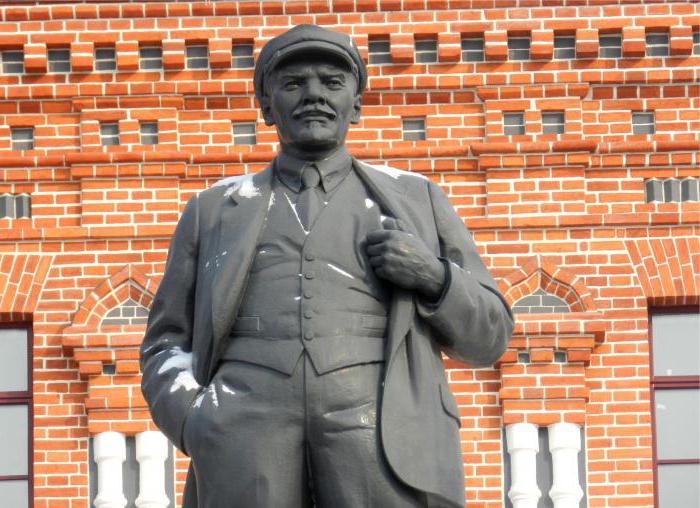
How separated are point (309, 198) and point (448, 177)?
9.10 meters

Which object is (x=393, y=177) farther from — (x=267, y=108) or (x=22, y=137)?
(x=22, y=137)

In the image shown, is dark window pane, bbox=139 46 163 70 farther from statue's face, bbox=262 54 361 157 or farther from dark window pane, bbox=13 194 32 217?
statue's face, bbox=262 54 361 157

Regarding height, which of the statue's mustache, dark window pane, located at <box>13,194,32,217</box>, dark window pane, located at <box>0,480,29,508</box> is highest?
dark window pane, located at <box>13,194,32,217</box>

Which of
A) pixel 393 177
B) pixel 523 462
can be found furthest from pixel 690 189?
pixel 393 177

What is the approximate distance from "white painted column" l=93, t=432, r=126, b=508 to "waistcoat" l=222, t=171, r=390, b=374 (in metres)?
8.83

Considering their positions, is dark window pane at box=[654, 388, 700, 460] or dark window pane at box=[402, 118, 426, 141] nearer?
dark window pane at box=[654, 388, 700, 460]

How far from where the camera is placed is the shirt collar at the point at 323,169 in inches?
245

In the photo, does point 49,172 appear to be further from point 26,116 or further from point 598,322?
point 598,322

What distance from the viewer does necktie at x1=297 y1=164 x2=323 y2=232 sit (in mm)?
6137

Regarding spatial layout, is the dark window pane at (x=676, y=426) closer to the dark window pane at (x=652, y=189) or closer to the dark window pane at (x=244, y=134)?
the dark window pane at (x=652, y=189)

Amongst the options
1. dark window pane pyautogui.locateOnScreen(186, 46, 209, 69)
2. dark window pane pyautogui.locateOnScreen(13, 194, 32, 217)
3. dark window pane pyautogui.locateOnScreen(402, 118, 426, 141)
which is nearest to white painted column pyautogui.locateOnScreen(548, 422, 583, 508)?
dark window pane pyautogui.locateOnScreen(402, 118, 426, 141)

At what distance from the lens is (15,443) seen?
15070mm

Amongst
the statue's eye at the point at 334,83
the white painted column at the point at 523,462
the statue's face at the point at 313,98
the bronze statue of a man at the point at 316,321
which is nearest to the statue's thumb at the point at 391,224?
the bronze statue of a man at the point at 316,321

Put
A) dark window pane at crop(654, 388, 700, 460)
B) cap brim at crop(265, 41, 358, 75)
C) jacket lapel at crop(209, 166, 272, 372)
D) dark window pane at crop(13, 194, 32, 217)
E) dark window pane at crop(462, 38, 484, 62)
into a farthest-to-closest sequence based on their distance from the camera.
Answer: dark window pane at crop(462, 38, 484, 62)
dark window pane at crop(13, 194, 32, 217)
dark window pane at crop(654, 388, 700, 460)
cap brim at crop(265, 41, 358, 75)
jacket lapel at crop(209, 166, 272, 372)
